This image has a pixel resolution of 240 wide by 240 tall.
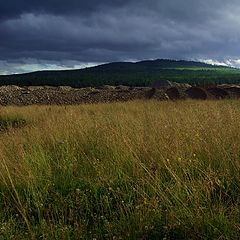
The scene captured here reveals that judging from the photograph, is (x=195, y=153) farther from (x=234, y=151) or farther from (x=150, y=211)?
(x=150, y=211)

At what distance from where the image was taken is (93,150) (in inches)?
203

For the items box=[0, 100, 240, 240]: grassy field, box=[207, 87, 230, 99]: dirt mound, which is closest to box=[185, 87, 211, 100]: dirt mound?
box=[207, 87, 230, 99]: dirt mound

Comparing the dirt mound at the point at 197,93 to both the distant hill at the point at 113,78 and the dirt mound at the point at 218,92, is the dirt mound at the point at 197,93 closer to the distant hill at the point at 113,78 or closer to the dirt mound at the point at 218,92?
the dirt mound at the point at 218,92

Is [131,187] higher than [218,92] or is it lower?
lower

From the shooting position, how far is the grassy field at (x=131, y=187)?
9.73 ft

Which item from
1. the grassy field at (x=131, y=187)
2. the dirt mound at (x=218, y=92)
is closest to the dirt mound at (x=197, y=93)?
the dirt mound at (x=218, y=92)

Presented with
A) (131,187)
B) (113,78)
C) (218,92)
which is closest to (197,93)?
(218,92)

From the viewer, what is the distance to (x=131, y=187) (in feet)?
12.0

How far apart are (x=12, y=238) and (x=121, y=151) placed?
1.93m

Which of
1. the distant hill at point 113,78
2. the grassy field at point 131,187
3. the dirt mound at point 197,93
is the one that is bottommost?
the grassy field at point 131,187

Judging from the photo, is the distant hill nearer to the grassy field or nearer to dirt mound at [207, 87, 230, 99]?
dirt mound at [207, 87, 230, 99]

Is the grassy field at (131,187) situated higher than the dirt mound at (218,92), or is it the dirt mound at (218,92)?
the dirt mound at (218,92)

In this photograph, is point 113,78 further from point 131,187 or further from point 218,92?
point 131,187

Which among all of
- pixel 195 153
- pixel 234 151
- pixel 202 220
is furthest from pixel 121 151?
pixel 202 220
